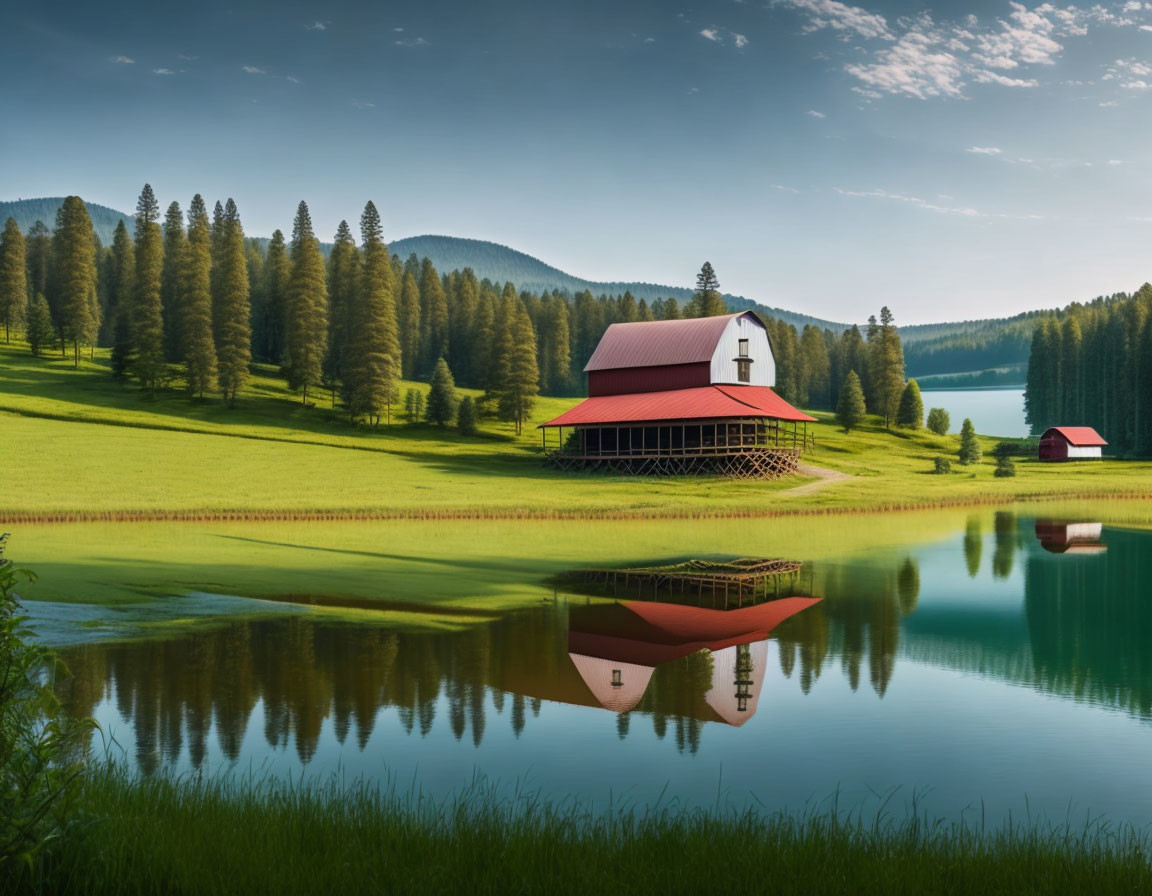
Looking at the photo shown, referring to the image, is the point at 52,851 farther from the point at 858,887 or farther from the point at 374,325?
the point at 374,325

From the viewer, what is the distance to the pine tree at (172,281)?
9419 centimetres

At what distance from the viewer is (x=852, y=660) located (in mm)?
16516

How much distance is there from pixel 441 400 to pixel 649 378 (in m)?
18.2

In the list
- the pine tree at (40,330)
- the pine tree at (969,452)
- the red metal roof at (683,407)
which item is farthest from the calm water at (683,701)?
the pine tree at (40,330)

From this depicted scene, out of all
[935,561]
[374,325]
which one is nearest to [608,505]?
[935,561]

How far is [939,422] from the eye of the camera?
10950 cm

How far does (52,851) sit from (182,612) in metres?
14.8

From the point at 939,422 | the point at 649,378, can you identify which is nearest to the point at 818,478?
the point at 649,378

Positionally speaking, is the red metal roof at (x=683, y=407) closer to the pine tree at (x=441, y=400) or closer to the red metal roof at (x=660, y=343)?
the red metal roof at (x=660, y=343)

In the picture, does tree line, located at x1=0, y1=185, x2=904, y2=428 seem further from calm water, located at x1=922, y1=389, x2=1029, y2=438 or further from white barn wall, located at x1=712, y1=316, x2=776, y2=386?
calm water, located at x1=922, y1=389, x2=1029, y2=438

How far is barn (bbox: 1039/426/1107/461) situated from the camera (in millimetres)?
90625

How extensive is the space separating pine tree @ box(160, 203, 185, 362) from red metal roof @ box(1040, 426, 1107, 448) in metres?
85.6

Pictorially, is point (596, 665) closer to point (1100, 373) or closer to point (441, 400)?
point (441, 400)

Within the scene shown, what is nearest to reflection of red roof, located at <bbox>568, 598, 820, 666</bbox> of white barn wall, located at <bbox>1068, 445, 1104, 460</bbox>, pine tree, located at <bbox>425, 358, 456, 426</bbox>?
pine tree, located at <bbox>425, 358, 456, 426</bbox>
